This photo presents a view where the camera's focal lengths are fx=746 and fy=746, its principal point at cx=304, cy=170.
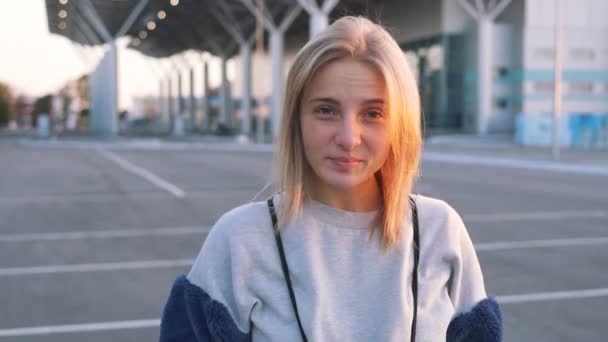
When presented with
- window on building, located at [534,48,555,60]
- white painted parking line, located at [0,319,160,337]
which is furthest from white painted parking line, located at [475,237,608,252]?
window on building, located at [534,48,555,60]

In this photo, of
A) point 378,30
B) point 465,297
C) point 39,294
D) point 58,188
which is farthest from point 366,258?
point 58,188

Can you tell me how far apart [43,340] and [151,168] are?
1958 centimetres

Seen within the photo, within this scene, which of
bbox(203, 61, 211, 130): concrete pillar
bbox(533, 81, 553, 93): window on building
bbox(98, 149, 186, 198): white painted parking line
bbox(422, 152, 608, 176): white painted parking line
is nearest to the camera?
bbox(98, 149, 186, 198): white painted parking line

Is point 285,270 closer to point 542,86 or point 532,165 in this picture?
point 532,165

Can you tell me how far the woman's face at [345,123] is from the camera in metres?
1.66

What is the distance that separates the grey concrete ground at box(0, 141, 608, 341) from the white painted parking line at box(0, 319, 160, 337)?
0.02 m

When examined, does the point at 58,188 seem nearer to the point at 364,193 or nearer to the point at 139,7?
the point at 364,193

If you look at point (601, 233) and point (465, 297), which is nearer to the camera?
point (465, 297)

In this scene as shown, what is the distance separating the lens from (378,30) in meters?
1.70

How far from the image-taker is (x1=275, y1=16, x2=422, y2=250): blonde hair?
165cm

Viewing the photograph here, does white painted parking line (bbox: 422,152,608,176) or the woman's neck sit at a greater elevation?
the woman's neck

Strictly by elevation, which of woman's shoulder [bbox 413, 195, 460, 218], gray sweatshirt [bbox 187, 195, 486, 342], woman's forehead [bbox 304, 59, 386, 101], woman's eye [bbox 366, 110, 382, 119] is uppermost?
woman's forehead [bbox 304, 59, 386, 101]

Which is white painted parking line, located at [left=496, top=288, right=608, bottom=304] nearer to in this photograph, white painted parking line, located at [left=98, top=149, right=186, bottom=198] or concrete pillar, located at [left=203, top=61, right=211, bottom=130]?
white painted parking line, located at [left=98, top=149, right=186, bottom=198]

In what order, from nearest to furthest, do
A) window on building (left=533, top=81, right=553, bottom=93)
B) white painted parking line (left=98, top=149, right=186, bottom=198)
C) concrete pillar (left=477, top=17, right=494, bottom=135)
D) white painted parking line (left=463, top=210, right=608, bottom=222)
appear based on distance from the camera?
white painted parking line (left=463, top=210, right=608, bottom=222) < white painted parking line (left=98, top=149, right=186, bottom=198) < concrete pillar (left=477, top=17, right=494, bottom=135) < window on building (left=533, top=81, right=553, bottom=93)
